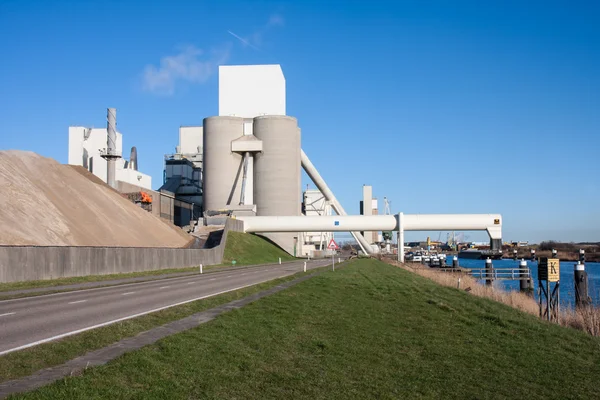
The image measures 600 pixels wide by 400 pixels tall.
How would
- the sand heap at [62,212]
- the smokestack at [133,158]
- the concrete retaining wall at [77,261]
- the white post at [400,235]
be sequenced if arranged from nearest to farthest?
the concrete retaining wall at [77,261], the sand heap at [62,212], the white post at [400,235], the smokestack at [133,158]

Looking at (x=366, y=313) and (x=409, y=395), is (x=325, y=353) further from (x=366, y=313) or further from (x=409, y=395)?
→ (x=366, y=313)

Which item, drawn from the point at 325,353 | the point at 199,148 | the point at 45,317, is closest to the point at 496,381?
the point at 325,353

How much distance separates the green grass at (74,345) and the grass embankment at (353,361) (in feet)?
3.64

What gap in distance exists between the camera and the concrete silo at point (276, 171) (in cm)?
10675

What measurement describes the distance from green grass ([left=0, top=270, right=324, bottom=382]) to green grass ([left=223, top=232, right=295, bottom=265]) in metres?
52.7

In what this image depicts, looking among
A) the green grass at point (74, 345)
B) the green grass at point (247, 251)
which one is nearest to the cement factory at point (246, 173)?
the green grass at point (247, 251)

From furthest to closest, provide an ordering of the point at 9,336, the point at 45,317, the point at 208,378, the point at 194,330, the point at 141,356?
the point at 45,317 < the point at 194,330 < the point at 9,336 < the point at 141,356 < the point at 208,378

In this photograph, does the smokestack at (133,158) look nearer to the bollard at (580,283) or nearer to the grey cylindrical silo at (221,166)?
the grey cylindrical silo at (221,166)

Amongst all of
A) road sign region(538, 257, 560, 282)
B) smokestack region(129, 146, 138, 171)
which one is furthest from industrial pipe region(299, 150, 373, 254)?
road sign region(538, 257, 560, 282)

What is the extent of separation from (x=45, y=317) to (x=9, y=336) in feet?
11.7

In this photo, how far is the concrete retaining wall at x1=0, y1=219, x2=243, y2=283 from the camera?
28766 mm

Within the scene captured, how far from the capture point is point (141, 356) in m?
10.0

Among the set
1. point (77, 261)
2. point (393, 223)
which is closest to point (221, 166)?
point (393, 223)

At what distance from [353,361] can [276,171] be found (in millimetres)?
96653
